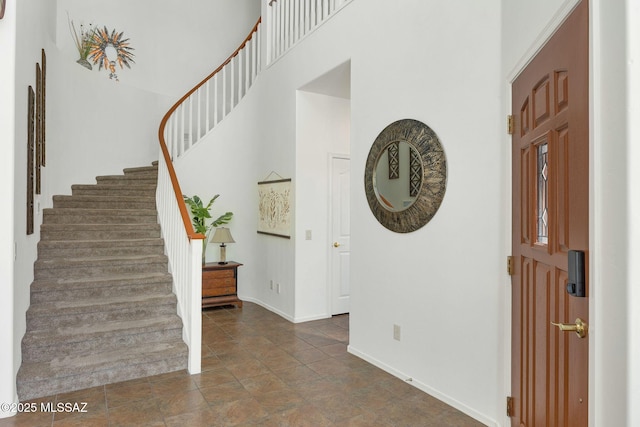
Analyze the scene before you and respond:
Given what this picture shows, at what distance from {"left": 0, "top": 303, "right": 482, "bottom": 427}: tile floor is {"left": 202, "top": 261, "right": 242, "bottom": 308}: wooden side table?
1343 mm

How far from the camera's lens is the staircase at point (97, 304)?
Result: 3.05 m

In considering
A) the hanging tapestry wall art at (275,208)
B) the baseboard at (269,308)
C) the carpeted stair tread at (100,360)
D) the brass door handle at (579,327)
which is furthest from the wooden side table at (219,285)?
the brass door handle at (579,327)

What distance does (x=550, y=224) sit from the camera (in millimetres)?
1718

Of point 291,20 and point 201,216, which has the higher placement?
point 291,20

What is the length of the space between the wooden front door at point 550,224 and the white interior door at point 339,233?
9.76 feet

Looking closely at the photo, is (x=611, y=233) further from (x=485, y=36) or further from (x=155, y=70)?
(x=155, y=70)

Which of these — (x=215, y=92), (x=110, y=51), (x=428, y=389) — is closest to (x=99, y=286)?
(x=428, y=389)

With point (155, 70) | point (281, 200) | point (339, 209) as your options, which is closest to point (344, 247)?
point (339, 209)

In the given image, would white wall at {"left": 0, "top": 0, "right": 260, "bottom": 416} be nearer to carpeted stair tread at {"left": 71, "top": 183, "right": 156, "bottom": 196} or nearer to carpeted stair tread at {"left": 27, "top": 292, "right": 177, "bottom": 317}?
carpeted stair tread at {"left": 27, "top": 292, "right": 177, "bottom": 317}

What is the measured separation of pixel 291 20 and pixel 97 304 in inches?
151

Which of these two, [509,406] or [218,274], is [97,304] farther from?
[509,406]

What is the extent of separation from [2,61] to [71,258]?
206 cm

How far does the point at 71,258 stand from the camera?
3998mm

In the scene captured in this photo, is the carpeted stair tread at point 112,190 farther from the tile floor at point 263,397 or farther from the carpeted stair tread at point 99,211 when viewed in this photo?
the tile floor at point 263,397
